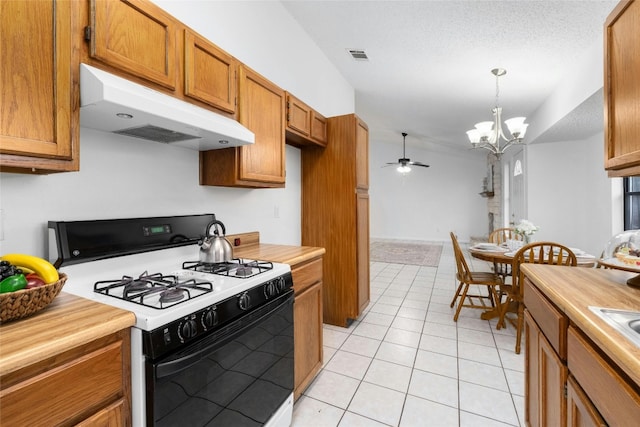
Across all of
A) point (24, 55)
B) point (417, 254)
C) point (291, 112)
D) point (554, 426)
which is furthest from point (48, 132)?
point (417, 254)

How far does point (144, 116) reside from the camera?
1174 mm

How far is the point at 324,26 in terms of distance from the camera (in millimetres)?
2840

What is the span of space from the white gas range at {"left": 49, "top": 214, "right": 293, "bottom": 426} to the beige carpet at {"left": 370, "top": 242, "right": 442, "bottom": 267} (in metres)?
4.96

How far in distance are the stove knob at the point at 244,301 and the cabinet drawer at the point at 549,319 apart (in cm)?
119

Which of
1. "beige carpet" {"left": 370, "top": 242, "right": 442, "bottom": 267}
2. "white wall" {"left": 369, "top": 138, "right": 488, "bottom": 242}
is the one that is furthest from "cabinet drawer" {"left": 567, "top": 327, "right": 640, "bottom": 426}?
"white wall" {"left": 369, "top": 138, "right": 488, "bottom": 242}

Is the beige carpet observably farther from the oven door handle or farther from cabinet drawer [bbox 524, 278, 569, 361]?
the oven door handle

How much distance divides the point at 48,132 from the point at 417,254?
6.85 m

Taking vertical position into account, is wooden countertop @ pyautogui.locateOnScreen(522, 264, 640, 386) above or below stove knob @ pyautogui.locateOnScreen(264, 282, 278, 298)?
above

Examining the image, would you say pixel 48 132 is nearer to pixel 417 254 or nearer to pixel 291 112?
pixel 291 112

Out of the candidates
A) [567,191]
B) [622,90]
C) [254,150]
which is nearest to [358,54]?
[254,150]

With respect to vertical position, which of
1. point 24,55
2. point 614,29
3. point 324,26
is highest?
point 324,26

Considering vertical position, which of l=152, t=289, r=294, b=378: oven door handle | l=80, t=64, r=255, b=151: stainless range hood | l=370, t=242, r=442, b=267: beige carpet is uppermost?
l=80, t=64, r=255, b=151: stainless range hood

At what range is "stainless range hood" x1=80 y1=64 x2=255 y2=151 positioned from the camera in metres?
1.03

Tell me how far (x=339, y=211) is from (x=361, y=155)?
2.07 feet
